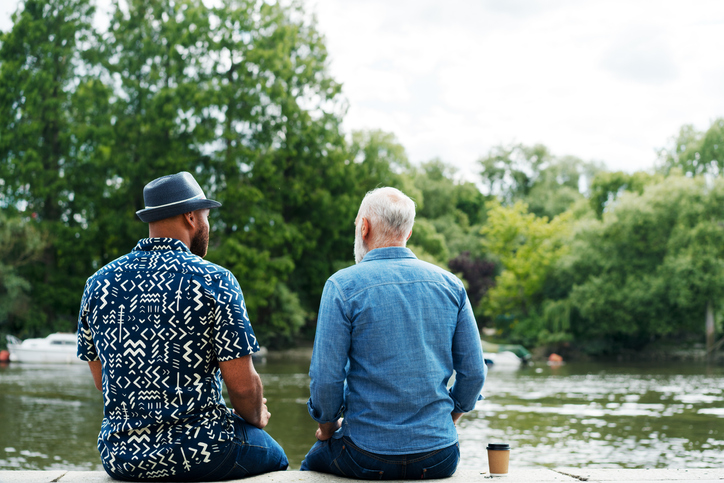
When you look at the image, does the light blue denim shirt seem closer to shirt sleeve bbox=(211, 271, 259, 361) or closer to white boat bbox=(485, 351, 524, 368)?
shirt sleeve bbox=(211, 271, 259, 361)

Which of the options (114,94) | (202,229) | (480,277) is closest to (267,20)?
(114,94)

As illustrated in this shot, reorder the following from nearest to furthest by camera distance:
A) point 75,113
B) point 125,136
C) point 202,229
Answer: point 202,229 < point 125,136 < point 75,113

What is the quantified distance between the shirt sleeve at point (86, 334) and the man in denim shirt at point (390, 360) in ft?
3.02

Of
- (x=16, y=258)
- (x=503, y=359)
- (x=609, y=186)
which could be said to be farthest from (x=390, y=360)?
(x=609, y=186)

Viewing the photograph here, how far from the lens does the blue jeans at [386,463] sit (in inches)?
117

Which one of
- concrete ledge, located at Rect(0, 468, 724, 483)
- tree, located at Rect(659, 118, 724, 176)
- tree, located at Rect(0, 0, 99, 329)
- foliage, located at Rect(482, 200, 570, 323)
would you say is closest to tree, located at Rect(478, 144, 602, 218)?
tree, located at Rect(659, 118, 724, 176)

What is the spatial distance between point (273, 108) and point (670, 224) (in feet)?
63.3

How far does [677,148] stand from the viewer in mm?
54031

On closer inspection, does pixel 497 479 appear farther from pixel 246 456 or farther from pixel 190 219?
pixel 190 219

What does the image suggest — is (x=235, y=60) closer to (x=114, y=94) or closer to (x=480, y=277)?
(x=114, y=94)

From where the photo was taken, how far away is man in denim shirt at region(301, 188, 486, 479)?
295 centimetres

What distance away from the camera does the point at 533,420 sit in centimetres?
1458

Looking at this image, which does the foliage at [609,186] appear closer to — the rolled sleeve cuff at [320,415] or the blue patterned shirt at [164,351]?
the rolled sleeve cuff at [320,415]

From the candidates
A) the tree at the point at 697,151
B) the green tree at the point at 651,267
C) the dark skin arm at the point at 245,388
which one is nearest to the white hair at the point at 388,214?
the dark skin arm at the point at 245,388
